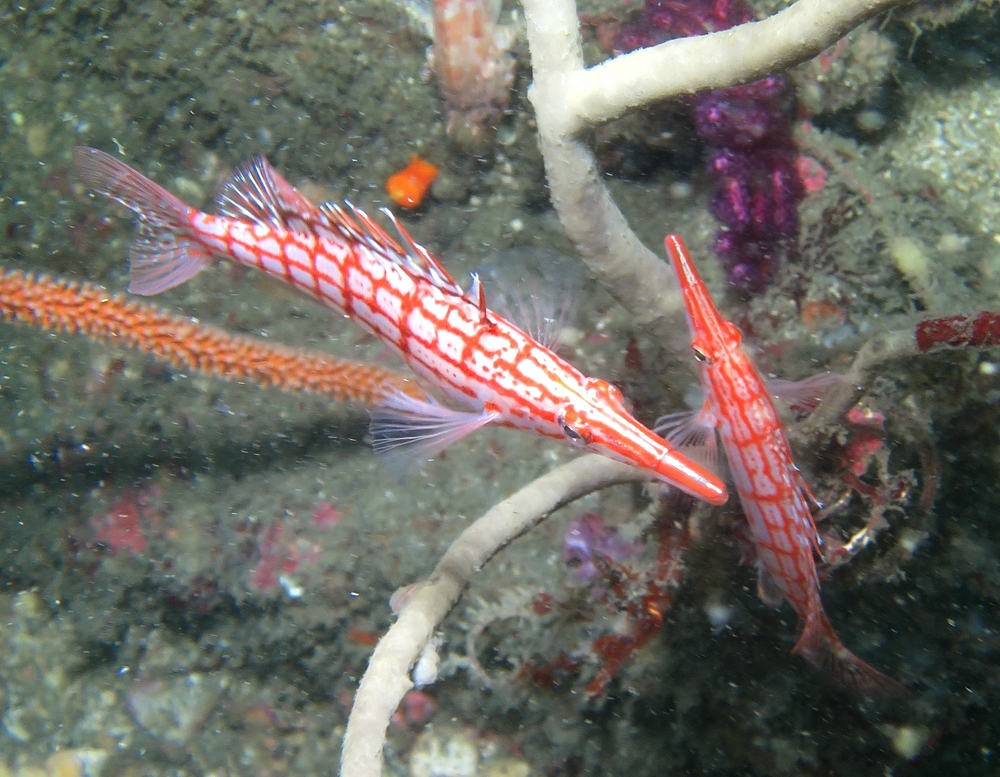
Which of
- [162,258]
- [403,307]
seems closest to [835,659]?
[403,307]

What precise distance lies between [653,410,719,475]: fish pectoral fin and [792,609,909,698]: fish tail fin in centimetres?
89

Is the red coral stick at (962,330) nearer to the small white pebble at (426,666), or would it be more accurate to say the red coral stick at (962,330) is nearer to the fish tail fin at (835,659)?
the fish tail fin at (835,659)

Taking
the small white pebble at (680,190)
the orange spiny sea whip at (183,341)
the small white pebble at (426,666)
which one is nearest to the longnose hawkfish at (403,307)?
the orange spiny sea whip at (183,341)

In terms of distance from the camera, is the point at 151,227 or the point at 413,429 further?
the point at 151,227

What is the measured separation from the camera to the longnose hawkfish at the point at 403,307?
8.32 feet

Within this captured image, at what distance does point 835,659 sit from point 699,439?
131 centimetres

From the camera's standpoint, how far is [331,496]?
418 cm

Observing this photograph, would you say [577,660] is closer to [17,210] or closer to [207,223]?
[207,223]

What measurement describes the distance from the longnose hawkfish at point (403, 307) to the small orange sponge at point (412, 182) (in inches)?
57.0

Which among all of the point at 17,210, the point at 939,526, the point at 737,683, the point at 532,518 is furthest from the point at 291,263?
the point at 939,526

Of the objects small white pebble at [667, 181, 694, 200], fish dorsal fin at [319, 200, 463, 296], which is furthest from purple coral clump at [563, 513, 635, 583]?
small white pebble at [667, 181, 694, 200]

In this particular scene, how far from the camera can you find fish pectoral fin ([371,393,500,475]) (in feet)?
9.78

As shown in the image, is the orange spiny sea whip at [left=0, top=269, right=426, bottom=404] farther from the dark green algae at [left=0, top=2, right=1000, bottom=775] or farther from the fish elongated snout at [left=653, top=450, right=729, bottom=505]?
the fish elongated snout at [left=653, top=450, right=729, bottom=505]

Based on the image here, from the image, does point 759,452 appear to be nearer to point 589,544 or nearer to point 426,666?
point 589,544
